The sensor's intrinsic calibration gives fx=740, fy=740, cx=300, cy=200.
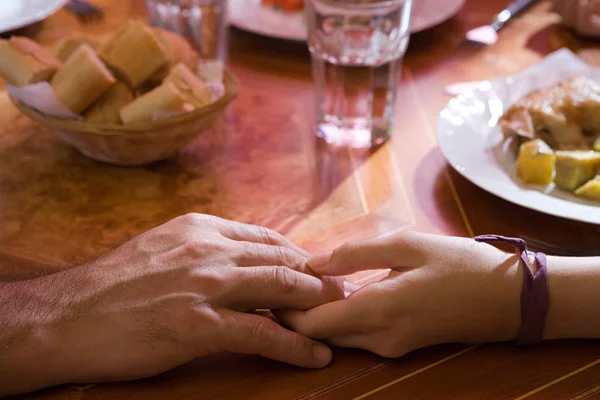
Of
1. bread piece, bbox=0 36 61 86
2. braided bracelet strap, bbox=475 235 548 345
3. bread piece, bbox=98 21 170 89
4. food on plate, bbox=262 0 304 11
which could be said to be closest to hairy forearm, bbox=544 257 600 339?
braided bracelet strap, bbox=475 235 548 345

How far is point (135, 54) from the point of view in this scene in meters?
1.04

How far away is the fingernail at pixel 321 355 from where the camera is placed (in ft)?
Answer: 2.43

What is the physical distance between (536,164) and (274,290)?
0.42m

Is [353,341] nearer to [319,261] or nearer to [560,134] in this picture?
[319,261]

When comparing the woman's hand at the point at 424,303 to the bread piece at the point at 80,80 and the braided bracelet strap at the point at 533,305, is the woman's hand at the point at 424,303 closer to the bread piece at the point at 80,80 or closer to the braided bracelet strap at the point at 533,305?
the braided bracelet strap at the point at 533,305

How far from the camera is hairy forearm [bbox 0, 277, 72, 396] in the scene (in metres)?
0.70

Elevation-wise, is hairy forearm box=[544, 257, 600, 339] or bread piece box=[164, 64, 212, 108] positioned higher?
bread piece box=[164, 64, 212, 108]

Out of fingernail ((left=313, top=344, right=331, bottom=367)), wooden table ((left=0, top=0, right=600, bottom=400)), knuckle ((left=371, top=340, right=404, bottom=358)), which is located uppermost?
knuckle ((left=371, top=340, right=404, bottom=358))

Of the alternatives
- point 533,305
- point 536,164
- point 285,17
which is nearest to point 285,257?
point 533,305

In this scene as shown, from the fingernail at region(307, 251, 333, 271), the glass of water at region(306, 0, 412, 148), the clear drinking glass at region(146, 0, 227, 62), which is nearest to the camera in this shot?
the fingernail at region(307, 251, 333, 271)

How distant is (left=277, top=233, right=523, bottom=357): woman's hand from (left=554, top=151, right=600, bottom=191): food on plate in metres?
0.24

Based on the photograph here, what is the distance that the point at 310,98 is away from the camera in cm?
131

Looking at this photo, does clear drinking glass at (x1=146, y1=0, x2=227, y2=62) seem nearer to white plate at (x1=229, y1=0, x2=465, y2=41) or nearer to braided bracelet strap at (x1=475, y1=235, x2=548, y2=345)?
white plate at (x1=229, y1=0, x2=465, y2=41)

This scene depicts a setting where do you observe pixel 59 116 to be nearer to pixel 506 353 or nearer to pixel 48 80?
pixel 48 80
